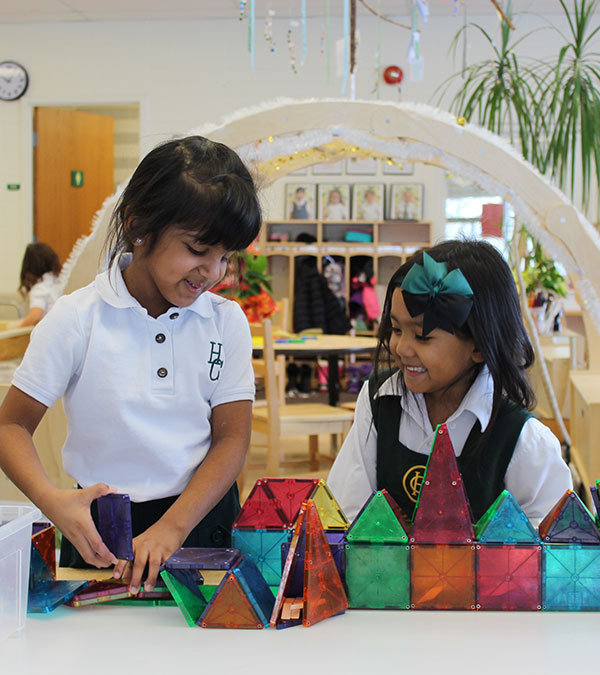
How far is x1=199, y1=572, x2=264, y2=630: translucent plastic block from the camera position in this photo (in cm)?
88

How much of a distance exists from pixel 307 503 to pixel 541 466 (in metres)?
0.54

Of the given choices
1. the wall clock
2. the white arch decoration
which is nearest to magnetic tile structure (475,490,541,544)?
the white arch decoration

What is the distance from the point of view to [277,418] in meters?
3.78

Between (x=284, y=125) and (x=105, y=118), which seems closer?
(x=284, y=125)

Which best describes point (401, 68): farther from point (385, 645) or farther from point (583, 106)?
point (385, 645)

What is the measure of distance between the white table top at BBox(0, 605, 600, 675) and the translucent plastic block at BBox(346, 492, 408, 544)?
0.27 ft

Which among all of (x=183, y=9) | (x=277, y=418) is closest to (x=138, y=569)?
(x=277, y=418)

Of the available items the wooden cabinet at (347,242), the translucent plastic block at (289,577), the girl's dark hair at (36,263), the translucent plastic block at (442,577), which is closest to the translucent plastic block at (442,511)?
the translucent plastic block at (442,577)

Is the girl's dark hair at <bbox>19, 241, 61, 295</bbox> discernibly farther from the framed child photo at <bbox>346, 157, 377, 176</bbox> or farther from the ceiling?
the framed child photo at <bbox>346, 157, 377, 176</bbox>

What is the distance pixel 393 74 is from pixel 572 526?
7086mm

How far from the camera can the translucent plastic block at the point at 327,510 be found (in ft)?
3.31

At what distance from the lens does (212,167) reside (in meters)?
1.12

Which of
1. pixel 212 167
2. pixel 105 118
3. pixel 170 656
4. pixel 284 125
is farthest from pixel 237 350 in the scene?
pixel 105 118

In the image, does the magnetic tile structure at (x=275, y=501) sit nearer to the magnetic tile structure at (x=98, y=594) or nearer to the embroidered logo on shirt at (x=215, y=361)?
the magnetic tile structure at (x=98, y=594)
